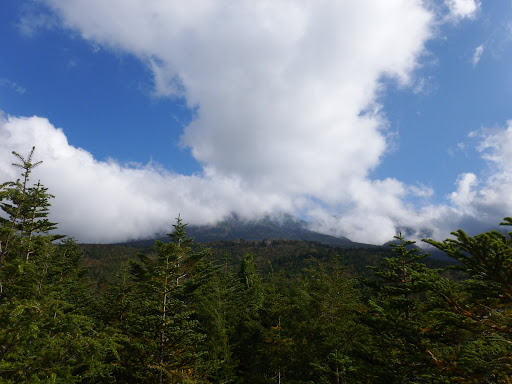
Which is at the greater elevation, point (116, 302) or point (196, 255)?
point (196, 255)

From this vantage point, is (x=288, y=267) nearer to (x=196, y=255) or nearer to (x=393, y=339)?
(x=196, y=255)

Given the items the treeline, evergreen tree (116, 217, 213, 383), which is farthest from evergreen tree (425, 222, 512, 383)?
evergreen tree (116, 217, 213, 383)

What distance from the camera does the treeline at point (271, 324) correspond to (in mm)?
6012

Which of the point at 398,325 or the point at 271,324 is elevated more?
the point at 398,325

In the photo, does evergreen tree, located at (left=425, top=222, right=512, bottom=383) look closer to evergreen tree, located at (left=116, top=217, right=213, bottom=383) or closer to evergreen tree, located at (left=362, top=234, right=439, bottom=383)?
evergreen tree, located at (left=362, top=234, right=439, bottom=383)

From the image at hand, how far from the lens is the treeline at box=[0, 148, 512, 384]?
6012 millimetres

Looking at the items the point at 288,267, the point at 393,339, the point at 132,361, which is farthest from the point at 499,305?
the point at 288,267

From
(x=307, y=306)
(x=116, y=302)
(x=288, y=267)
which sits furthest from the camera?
(x=288, y=267)

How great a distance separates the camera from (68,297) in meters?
30.4

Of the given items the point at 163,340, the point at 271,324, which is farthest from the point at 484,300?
the point at 271,324

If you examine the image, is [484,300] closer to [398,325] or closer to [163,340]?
[398,325]

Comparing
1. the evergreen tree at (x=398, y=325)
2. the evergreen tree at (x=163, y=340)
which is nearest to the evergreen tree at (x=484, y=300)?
the evergreen tree at (x=398, y=325)

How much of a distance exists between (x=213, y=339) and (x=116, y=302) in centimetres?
963

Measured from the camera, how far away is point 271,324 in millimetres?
21406
